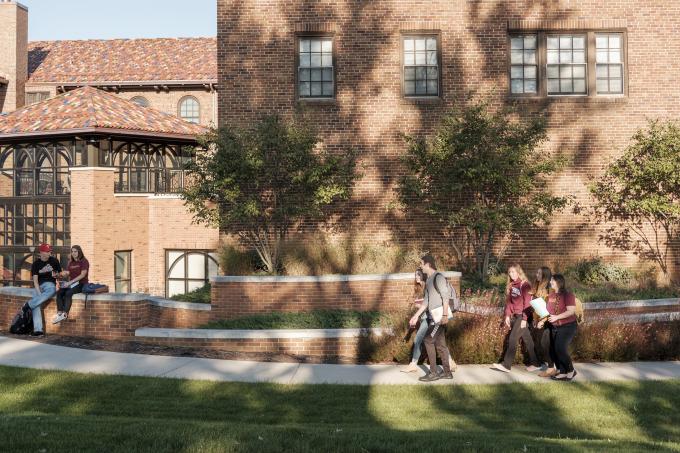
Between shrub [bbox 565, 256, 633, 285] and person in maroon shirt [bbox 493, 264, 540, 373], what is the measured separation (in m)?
8.11

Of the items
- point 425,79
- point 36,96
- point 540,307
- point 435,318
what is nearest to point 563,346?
point 540,307

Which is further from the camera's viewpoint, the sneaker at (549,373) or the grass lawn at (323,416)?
the sneaker at (549,373)

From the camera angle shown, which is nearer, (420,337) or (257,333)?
(420,337)

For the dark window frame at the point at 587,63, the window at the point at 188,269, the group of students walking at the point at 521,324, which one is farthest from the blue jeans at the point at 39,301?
the dark window frame at the point at 587,63

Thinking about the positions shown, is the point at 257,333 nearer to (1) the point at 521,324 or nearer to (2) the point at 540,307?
(1) the point at 521,324

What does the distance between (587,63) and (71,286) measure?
48.8ft

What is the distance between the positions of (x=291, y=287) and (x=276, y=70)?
769 centimetres

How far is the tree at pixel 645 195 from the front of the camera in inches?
763

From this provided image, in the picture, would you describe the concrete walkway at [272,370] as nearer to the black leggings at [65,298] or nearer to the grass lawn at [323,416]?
the grass lawn at [323,416]

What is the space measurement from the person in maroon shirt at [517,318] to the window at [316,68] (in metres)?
10.7

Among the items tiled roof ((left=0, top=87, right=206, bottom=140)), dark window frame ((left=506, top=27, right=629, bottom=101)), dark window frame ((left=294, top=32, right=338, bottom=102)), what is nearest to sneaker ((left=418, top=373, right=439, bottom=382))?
dark window frame ((left=294, top=32, right=338, bottom=102))

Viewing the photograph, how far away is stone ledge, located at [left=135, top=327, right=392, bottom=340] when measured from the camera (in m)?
13.4

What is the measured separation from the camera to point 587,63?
68.9 ft

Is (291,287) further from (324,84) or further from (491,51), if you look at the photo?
(491,51)
